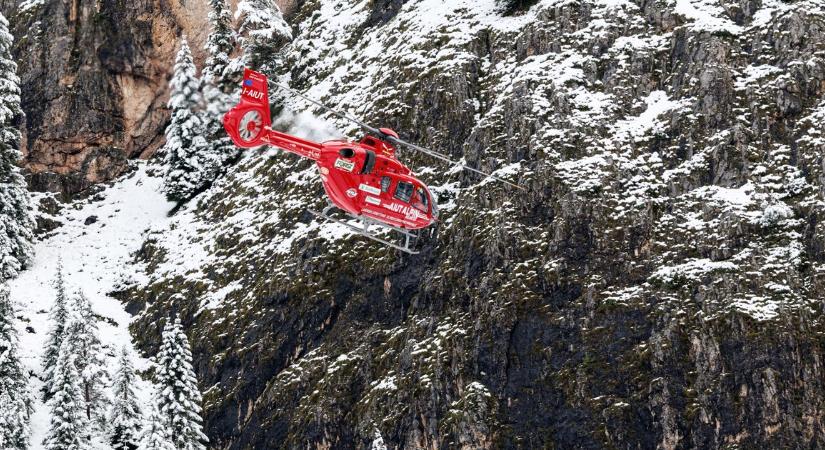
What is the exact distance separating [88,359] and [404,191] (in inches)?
656

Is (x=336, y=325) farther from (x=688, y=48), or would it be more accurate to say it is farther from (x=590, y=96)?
(x=688, y=48)

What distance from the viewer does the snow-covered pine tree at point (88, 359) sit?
44094 mm

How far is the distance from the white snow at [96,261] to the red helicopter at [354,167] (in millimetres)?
15239

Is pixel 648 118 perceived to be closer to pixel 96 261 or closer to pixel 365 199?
pixel 365 199

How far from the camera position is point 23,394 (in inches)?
1719

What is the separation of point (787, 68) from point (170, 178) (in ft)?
97.3

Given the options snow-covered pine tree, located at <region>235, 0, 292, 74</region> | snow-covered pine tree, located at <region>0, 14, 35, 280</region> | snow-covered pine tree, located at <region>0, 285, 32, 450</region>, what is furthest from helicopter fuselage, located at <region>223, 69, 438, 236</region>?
snow-covered pine tree, located at <region>235, 0, 292, 74</region>

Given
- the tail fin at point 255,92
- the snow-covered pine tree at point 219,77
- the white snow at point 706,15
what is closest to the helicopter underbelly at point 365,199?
the tail fin at point 255,92

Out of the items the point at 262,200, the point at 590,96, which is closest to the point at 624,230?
the point at 590,96

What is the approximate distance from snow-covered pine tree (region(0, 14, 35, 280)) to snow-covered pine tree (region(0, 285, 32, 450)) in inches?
306

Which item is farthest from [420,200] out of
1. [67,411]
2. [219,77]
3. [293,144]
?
[219,77]

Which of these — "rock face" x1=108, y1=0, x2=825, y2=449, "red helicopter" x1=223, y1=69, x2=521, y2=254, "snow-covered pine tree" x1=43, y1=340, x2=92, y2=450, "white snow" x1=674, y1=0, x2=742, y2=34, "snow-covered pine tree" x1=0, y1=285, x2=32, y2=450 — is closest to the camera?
"red helicopter" x1=223, y1=69, x2=521, y2=254

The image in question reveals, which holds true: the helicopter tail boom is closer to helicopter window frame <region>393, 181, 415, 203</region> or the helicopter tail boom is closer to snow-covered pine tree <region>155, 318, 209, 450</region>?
helicopter window frame <region>393, 181, 415, 203</region>

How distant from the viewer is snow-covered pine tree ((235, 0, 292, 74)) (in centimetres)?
5812
